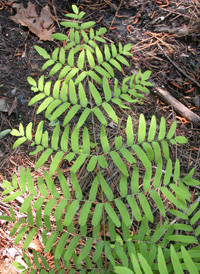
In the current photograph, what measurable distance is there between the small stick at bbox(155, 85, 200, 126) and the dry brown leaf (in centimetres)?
132

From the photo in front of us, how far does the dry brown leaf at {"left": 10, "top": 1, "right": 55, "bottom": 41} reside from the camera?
3.08 metres

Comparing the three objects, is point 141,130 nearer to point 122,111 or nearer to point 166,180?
point 166,180

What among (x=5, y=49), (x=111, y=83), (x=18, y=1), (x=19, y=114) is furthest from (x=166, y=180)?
(x=18, y=1)

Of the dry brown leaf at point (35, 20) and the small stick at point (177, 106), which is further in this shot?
the dry brown leaf at point (35, 20)

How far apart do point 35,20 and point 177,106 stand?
181 cm

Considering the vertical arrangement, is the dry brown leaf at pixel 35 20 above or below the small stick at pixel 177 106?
above

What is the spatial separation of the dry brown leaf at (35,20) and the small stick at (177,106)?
1.32 m

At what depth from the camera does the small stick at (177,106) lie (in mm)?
2858

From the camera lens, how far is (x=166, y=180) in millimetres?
1840

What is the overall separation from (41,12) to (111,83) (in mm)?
1167

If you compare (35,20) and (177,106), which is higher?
(35,20)

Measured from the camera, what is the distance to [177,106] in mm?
2898

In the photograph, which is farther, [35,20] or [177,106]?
[35,20]

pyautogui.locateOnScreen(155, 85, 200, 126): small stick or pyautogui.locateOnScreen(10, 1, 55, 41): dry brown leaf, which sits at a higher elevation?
pyautogui.locateOnScreen(10, 1, 55, 41): dry brown leaf
